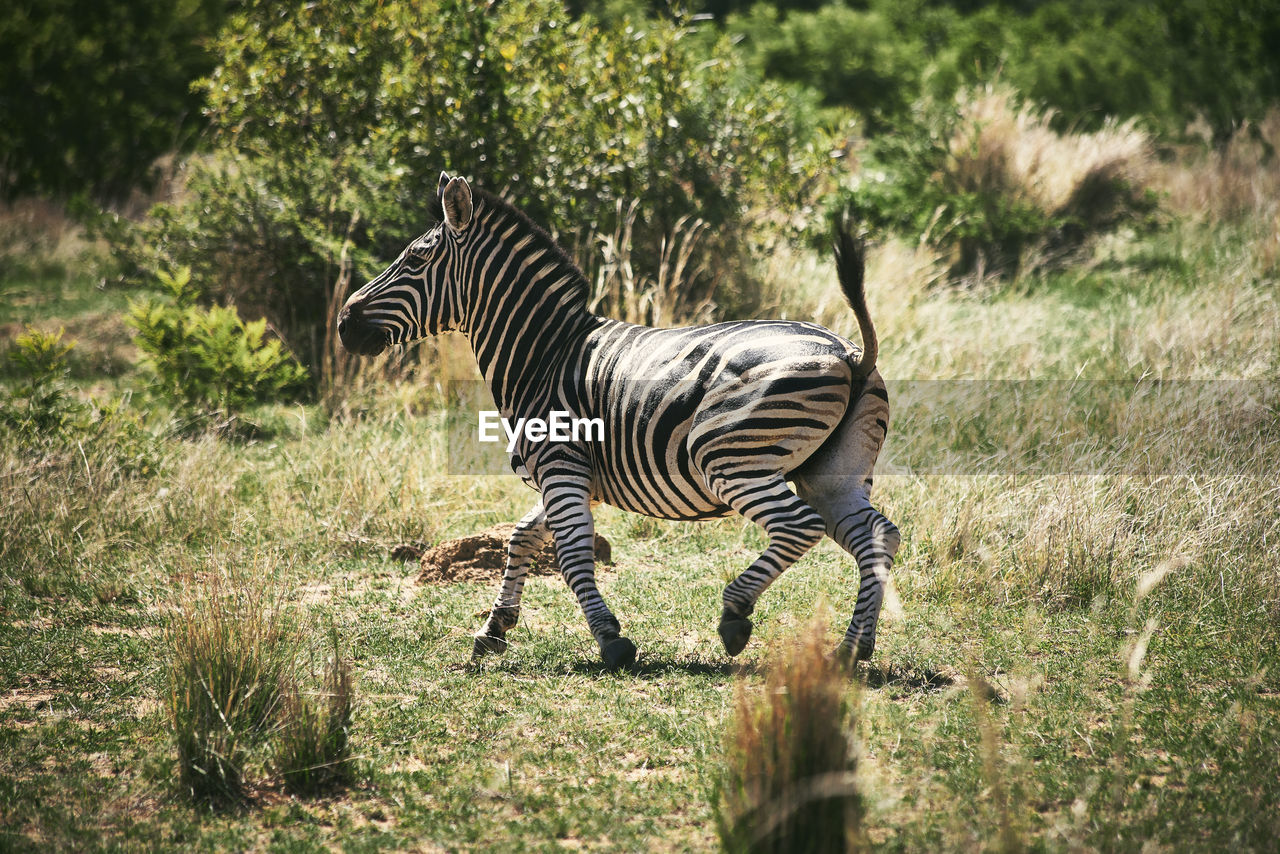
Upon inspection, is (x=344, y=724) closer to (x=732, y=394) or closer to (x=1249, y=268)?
(x=732, y=394)

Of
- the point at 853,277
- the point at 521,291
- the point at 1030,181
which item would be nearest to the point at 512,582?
the point at 521,291

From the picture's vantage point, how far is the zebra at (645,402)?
4711 mm

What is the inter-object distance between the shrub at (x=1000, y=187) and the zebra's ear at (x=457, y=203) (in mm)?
8552

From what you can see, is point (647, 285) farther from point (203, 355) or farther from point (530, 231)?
point (530, 231)

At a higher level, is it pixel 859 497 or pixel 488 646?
pixel 859 497

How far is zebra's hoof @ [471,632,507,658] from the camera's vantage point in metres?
5.33

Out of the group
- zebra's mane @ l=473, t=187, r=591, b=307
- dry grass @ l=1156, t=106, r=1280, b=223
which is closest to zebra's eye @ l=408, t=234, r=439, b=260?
zebra's mane @ l=473, t=187, r=591, b=307

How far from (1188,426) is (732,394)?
3.86 metres

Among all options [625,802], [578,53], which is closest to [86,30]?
[578,53]

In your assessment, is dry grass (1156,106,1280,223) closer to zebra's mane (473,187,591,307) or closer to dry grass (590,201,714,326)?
dry grass (590,201,714,326)

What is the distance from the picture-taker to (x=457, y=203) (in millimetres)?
5355

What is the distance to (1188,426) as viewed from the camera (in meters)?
6.98

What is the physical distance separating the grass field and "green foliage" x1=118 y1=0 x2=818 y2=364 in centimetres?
172

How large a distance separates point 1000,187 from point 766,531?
10270 millimetres
